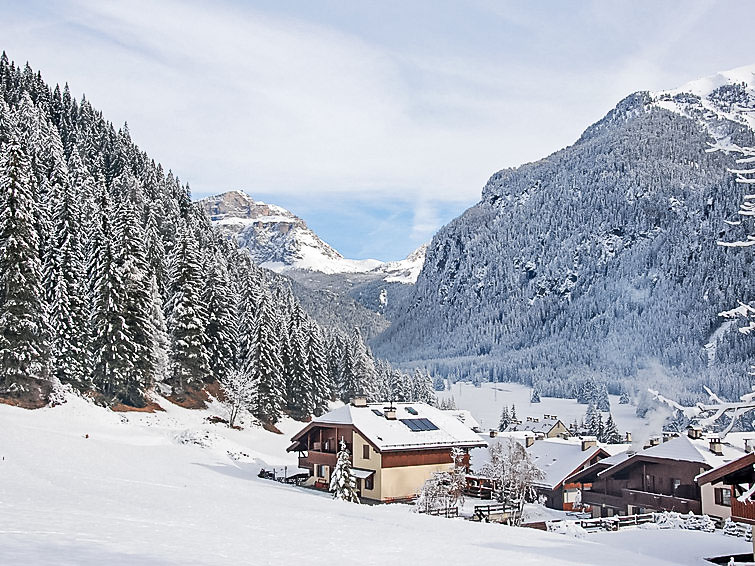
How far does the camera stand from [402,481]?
43.0 meters

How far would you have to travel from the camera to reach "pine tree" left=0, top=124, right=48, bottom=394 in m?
40.6

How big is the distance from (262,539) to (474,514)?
22.0 meters

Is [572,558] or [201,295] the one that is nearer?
[572,558]

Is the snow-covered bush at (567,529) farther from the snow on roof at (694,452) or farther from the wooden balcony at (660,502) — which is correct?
the snow on roof at (694,452)

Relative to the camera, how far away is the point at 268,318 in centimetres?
6850

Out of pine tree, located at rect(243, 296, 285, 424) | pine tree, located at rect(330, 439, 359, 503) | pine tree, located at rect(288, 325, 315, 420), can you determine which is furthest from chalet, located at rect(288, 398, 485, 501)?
pine tree, located at rect(288, 325, 315, 420)

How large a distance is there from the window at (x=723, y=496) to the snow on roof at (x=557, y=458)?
47.9 feet

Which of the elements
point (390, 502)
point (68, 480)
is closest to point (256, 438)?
point (390, 502)

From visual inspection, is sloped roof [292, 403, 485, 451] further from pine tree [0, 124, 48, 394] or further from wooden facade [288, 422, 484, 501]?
pine tree [0, 124, 48, 394]

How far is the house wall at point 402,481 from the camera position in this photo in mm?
42281

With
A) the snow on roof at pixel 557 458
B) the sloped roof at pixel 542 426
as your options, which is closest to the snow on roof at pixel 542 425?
the sloped roof at pixel 542 426

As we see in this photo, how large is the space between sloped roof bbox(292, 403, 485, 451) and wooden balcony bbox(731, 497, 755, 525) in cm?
2302

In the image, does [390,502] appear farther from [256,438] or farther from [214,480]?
[256,438]

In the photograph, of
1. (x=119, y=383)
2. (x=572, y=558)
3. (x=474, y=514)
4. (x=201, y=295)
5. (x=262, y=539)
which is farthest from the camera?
(x=201, y=295)
